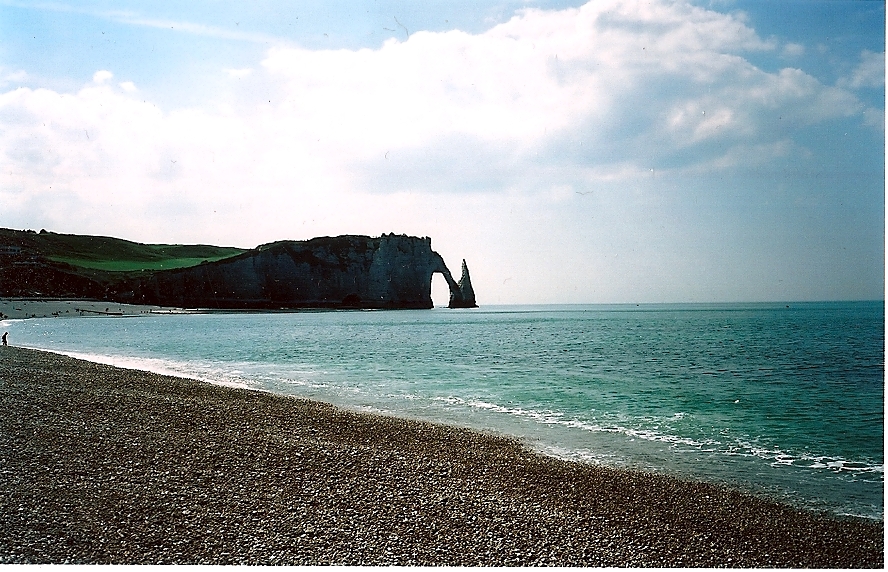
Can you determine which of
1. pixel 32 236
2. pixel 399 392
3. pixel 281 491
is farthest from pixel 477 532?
pixel 32 236

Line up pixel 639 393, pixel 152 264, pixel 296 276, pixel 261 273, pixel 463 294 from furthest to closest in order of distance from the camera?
pixel 463 294, pixel 296 276, pixel 152 264, pixel 261 273, pixel 639 393

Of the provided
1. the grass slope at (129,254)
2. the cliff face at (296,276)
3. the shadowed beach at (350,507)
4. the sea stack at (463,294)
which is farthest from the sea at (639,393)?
the sea stack at (463,294)

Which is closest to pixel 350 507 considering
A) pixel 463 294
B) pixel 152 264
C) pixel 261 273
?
pixel 261 273

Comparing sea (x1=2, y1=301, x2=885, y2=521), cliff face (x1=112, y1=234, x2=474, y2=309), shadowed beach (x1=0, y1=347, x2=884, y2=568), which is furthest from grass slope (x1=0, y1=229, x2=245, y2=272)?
shadowed beach (x1=0, y1=347, x2=884, y2=568)

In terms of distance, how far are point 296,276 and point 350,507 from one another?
38.8 metres

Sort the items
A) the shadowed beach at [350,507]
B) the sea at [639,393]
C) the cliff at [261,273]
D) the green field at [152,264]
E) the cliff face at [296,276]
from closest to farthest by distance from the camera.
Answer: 1. the shadowed beach at [350,507]
2. the sea at [639,393]
3. the green field at [152,264]
4. the cliff at [261,273]
5. the cliff face at [296,276]

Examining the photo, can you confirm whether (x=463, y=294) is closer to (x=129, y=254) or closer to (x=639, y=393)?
(x=129, y=254)

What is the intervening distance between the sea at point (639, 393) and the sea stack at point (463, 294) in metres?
37.4

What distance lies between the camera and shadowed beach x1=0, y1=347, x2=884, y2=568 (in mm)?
3016

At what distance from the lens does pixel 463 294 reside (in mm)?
60562

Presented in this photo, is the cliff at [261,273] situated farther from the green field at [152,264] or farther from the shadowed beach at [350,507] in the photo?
the shadowed beach at [350,507]

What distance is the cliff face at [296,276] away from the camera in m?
39.7

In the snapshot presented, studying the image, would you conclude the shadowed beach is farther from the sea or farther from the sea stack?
the sea stack

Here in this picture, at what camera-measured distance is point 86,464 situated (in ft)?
12.6
